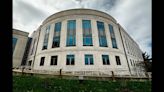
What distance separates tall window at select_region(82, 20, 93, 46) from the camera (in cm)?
2956

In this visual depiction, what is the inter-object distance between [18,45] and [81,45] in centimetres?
1939

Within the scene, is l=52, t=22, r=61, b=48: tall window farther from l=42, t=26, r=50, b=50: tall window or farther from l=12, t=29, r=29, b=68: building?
l=12, t=29, r=29, b=68: building

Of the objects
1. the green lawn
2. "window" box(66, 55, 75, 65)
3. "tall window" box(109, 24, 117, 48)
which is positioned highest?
"tall window" box(109, 24, 117, 48)

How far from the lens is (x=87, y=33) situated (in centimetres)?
3050

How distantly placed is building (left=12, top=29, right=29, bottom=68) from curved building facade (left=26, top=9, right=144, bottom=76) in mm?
7081

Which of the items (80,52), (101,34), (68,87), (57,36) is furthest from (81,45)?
(68,87)

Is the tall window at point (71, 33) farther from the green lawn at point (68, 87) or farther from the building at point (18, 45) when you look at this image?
the green lawn at point (68, 87)

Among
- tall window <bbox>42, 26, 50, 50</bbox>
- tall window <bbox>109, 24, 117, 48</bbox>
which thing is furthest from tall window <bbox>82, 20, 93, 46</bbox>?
tall window <bbox>42, 26, 50, 50</bbox>

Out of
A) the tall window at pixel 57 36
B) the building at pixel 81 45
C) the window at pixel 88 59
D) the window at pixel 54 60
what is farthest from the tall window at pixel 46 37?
the window at pixel 88 59

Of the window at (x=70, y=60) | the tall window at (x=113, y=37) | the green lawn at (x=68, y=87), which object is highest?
the tall window at (x=113, y=37)

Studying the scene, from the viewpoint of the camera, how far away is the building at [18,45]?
37.8 m

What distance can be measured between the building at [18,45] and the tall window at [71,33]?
15949 mm

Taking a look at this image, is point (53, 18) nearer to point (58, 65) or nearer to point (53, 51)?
point (53, 51)

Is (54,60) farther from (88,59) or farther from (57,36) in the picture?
(88,59)
